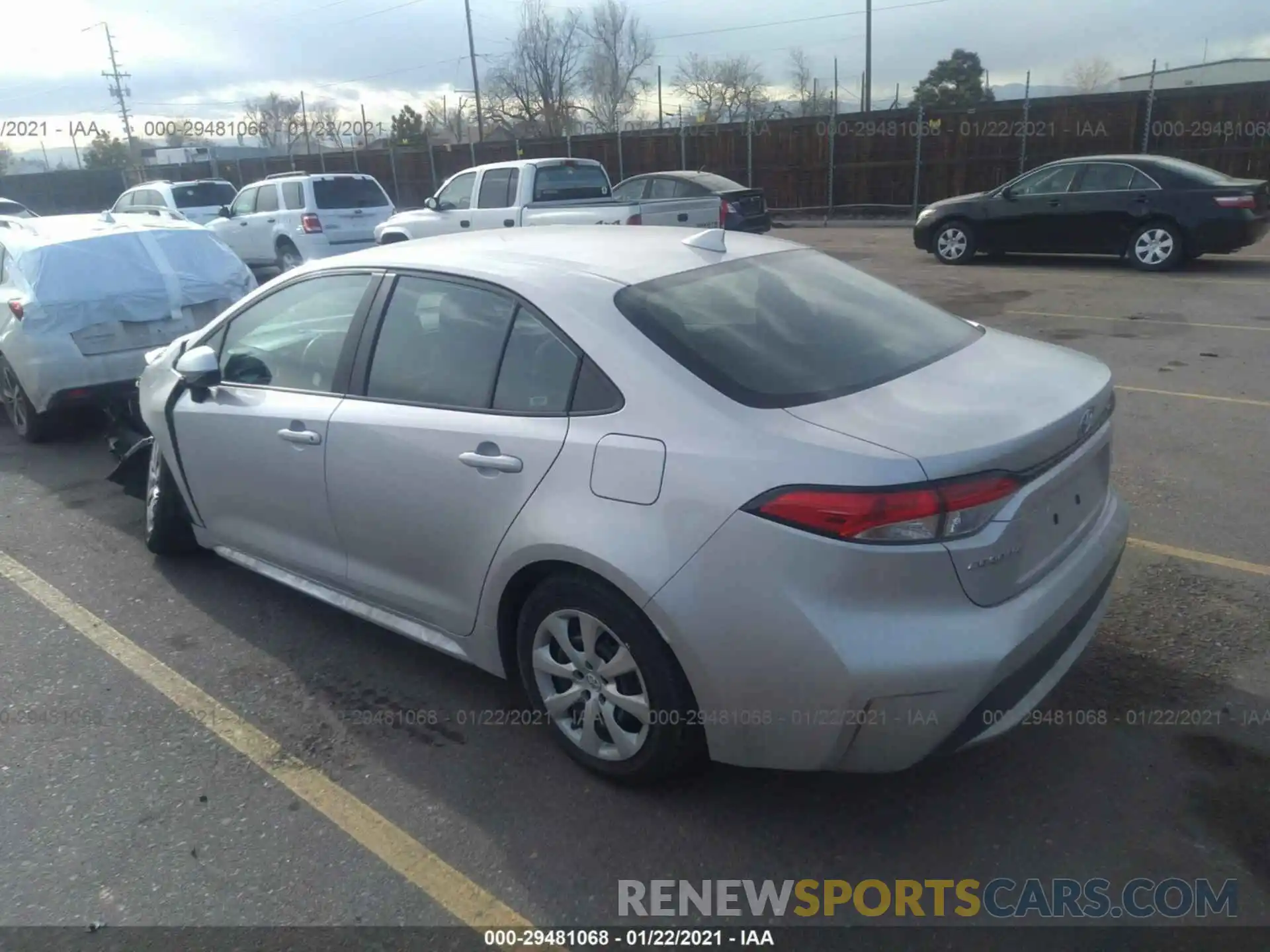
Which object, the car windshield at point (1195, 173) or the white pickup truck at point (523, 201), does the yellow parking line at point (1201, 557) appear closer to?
the white pickup truck at point (523, 201)

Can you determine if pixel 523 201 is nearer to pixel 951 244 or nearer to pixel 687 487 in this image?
pixel 951 244

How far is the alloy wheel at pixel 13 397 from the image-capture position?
23.7 ft

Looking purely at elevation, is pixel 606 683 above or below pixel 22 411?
above

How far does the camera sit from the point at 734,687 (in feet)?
8.72

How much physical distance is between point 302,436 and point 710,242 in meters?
1.72

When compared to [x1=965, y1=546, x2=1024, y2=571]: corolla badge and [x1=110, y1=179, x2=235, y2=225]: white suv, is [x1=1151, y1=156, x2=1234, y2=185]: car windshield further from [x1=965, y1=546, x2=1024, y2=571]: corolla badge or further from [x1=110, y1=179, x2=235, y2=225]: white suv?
[x1=110, y1=179, x2=235, y2=225]: white suv

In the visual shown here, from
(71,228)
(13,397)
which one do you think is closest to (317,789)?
(13,397)

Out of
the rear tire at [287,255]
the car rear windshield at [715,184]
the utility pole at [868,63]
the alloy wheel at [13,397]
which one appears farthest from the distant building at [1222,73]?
the alloy wheel at [13,397]

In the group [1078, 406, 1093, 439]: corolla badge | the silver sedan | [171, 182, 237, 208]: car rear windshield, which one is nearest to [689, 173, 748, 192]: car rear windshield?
[171, 182, 237, 208]: car rear windshield

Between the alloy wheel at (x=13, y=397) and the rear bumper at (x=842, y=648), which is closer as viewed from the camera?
the rear bumper at (x=842, y=648)

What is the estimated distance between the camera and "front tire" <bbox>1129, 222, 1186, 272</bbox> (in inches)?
505

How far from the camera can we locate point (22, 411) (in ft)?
23.9

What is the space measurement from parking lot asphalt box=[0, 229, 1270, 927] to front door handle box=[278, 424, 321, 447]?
0.93 meters

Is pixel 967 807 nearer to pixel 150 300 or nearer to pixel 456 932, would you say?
pixel 456 932
